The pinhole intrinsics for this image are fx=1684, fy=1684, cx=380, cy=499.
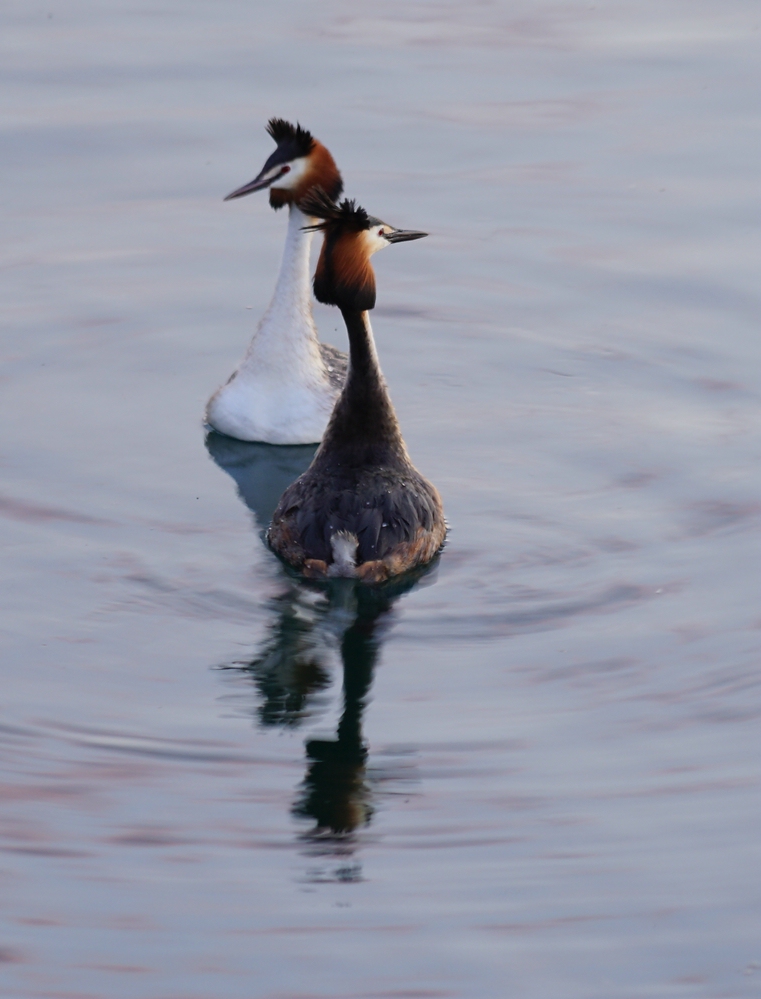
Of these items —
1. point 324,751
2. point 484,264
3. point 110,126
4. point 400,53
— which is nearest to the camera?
point 324,751

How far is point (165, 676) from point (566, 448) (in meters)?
3.56

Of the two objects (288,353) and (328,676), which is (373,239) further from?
(328,676)

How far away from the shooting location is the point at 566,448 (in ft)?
34.4

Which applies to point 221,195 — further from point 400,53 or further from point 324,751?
point 324,751

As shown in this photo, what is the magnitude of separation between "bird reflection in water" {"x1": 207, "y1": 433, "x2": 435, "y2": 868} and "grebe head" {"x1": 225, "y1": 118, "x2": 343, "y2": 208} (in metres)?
2.15

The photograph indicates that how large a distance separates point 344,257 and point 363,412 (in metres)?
0.86

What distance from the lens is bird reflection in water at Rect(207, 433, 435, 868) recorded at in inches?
275

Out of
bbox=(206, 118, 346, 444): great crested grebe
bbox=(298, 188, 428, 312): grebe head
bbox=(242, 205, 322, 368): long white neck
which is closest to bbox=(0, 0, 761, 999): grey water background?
bbox=(206, 118, 346, 444): great crested grebe

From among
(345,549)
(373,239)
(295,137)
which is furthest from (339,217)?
(295,137)

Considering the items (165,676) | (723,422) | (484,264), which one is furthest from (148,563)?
(484,264)

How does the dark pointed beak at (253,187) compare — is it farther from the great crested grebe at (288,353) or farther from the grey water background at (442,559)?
the grey water background at (442,559)

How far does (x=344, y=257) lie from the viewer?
29.0ft

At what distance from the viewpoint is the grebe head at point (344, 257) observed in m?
8.80

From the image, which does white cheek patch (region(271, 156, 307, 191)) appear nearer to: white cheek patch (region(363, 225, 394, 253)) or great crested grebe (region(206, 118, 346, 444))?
great crested grebe (region(206, 118, 346, 444))
